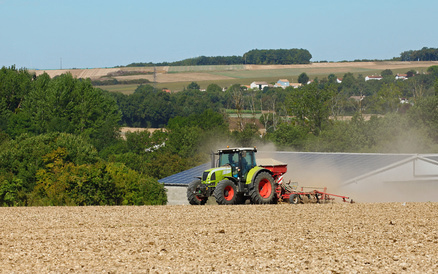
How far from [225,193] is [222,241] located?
9.00m

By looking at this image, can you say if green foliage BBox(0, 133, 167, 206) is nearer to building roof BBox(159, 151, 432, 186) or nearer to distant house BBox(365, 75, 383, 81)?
building roof BBox(159, 151, 432, 186)

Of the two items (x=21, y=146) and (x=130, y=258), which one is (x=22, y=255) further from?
(x=21, y=146)

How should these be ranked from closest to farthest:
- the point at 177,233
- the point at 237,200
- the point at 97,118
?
the point at 177,233 → the point at 237,200 → the point at 97,118

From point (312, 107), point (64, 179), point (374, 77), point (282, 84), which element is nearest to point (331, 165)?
point (64, 179)

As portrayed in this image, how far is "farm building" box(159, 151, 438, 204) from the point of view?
36.5 meters

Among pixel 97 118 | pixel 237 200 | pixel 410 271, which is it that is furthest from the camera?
pixel 97 118

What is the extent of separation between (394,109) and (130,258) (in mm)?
103038

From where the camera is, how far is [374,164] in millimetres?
39000

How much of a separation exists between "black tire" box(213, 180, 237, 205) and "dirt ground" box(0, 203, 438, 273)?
2087 millimetres

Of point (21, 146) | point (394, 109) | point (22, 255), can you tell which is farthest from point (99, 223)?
point (394, 109)

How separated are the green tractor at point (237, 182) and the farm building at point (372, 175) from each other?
12.2m

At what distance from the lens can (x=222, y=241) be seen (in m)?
13.9

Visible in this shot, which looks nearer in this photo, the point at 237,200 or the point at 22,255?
the point at 22,255

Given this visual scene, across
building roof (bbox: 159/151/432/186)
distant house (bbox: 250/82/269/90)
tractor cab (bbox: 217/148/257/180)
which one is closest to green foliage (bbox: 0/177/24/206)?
building roof (bbox: 159/151/432/186)
